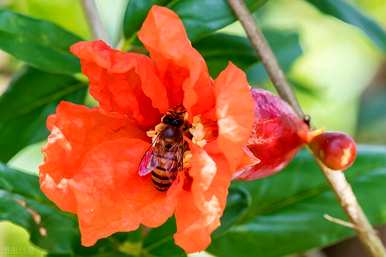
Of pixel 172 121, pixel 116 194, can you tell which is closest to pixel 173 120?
pixel 172 121

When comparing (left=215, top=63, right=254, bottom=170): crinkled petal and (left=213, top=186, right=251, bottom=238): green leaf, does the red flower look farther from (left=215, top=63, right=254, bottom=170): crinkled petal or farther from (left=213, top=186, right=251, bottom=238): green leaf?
(left=213, top=186, right=251, bottom=238): green leaf

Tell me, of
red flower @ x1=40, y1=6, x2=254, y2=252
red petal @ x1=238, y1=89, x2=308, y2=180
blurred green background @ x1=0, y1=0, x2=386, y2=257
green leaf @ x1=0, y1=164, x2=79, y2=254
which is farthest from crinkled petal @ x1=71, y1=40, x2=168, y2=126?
blurred green background @ x1=0, y1=0, x2=386, y2=257

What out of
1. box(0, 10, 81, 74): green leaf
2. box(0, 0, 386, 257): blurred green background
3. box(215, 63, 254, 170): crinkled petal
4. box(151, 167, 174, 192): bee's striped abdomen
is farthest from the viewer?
box(0, 0, 386, 257): blurred green background

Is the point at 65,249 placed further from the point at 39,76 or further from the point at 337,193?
the point at 337,193

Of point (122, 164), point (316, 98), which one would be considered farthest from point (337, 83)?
point (122, 164)

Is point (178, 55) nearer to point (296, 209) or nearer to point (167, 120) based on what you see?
point (167, 120)

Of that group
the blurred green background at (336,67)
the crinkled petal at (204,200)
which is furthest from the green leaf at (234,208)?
the blurred green background at (336,67)

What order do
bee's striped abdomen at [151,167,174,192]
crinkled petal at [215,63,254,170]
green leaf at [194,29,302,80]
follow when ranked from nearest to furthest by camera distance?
crinkled petal at [215,63,254,170], bee's striped abdomen at [151,167,174,192], green leaf at [194,29,302,80]
